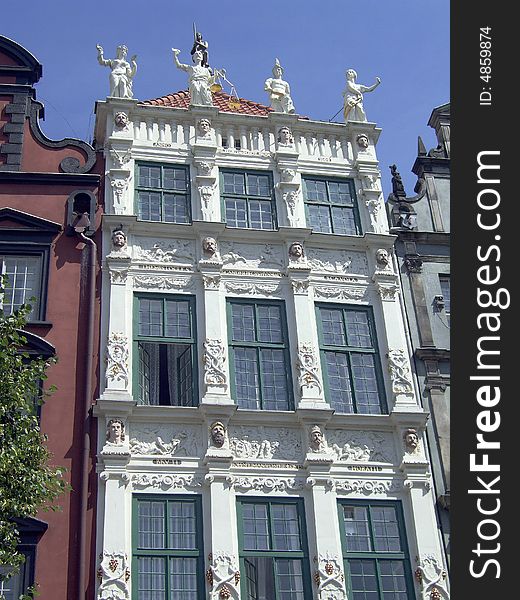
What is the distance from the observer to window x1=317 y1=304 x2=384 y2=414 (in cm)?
2016

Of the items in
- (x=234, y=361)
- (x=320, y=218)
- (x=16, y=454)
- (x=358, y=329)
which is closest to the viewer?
(x=16, y=454)

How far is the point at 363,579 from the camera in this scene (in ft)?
58.9

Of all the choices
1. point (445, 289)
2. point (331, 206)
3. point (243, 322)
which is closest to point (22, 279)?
point (243, 322)

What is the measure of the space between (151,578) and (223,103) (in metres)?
13.8

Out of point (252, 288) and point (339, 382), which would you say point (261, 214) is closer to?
point (252, 288)

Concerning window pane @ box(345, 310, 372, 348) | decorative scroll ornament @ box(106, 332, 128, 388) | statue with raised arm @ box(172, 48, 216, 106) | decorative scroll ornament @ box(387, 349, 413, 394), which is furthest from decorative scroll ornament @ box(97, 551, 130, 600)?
statue with raised arm @ box(172, 48, 216, 106)

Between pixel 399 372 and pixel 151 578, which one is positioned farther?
pixel 399 372

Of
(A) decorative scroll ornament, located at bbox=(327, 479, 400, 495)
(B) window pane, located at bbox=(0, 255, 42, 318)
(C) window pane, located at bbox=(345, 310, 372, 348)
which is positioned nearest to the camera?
(A) decorative scroll ornament, located at bbox=(327, 479, 400, 495)

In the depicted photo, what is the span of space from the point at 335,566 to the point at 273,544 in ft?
4.07

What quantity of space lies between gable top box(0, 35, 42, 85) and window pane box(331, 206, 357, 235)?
8.10 m

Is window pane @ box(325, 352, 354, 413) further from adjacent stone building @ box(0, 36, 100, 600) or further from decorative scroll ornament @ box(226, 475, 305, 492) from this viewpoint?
adjacent stone building @ box(0, 36, 100, 600)

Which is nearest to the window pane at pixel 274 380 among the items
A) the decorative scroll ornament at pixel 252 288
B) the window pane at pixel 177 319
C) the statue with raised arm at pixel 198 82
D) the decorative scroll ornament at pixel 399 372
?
the decorative scroll ornament at pixel 252 288

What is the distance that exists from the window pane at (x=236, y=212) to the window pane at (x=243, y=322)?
2.31m

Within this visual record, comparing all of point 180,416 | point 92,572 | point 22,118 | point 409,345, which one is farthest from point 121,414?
point 22,118
